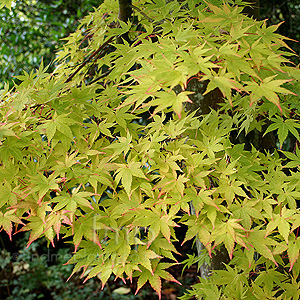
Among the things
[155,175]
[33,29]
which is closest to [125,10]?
[155,175]

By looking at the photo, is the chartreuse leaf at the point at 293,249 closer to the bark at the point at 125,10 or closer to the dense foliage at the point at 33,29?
the bark at the point at 125,10

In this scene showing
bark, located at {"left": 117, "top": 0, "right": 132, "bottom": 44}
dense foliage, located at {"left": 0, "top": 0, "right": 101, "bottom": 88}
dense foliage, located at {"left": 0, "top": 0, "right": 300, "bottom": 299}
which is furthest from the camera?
dense foliage, located at {"left": 0, "top": 0, "right": 101, "bottom": 88}

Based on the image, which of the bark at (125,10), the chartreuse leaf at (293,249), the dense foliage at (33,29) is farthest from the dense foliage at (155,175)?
the dense foliage at (33,29)

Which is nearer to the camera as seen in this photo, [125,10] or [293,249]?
[293,249]

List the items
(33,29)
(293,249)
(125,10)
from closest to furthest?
(293,249)
(125,10)
(33,29)

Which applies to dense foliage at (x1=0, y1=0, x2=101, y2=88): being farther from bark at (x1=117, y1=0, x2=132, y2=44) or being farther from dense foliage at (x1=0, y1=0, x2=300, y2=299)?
dense foliage at (x1=0, y1=0, x2=300, y2=299)

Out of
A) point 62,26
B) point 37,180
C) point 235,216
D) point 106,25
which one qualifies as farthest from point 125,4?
point 62,26

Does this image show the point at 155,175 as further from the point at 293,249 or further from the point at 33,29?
the point at 33,29

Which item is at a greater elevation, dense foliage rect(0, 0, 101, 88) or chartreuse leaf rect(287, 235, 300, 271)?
dense foliage rect(0, 0, 101, 88)

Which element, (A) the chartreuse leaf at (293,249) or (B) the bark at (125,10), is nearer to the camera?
(A) the chartreuse leaf at (293,249)

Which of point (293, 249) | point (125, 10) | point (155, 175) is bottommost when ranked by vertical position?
point (293, 249)

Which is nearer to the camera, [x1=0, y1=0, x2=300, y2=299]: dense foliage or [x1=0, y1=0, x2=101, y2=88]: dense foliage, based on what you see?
[x1=0, y1=0, x2=300, y2=299]: dense foliage

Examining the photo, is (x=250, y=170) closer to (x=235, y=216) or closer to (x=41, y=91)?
(x=235, y=216)

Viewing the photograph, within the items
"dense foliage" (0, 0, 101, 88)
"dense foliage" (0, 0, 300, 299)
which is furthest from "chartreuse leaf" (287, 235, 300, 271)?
"dense foliage" (0, 0, 101, 88)
